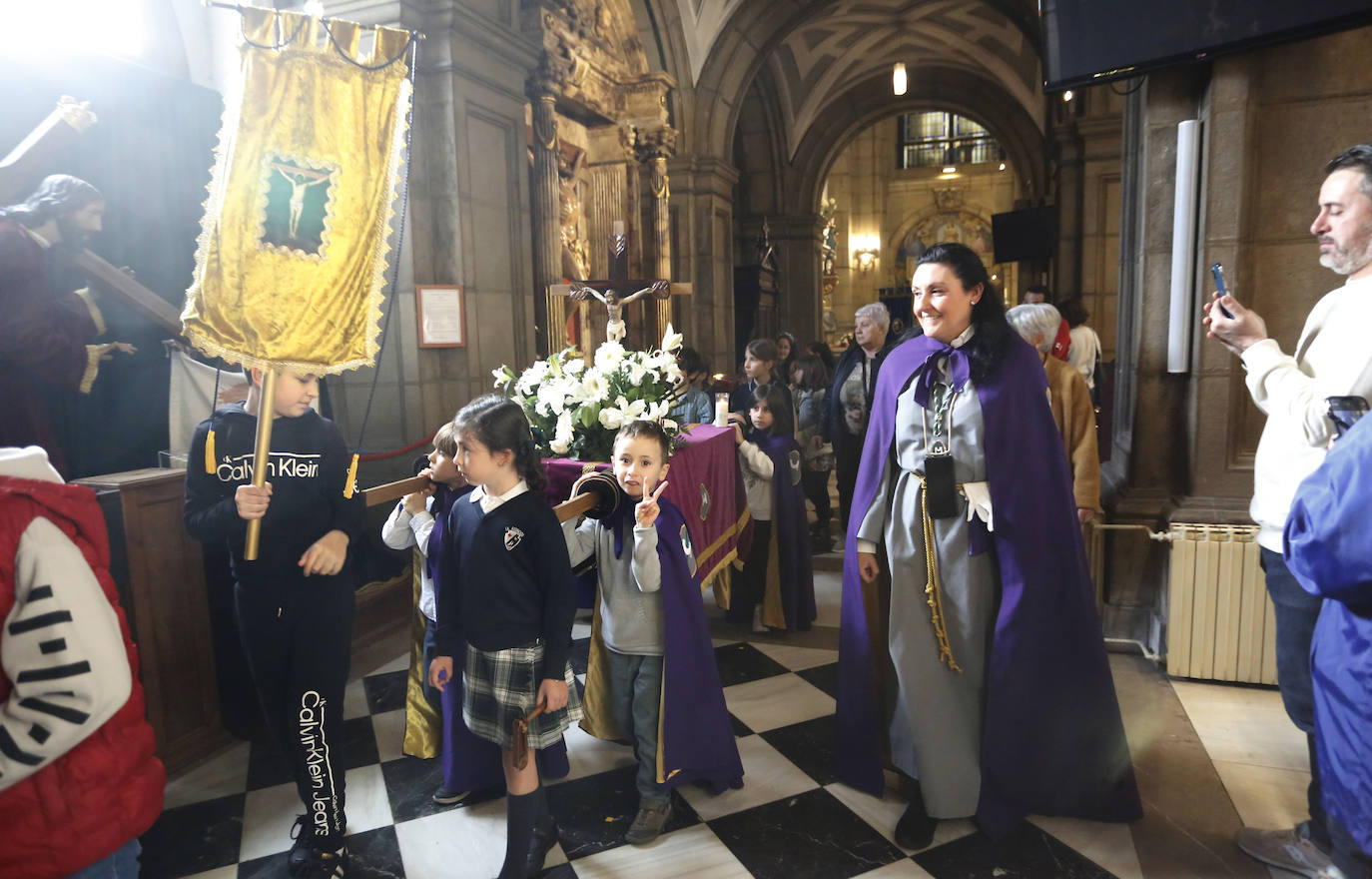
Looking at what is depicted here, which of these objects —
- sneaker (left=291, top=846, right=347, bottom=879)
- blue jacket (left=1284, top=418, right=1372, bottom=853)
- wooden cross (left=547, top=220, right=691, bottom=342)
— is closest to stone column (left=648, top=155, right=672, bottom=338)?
wooden cross (left=547, top=220, right=691, bottom=342)

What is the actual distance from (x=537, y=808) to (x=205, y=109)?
15.4 ft

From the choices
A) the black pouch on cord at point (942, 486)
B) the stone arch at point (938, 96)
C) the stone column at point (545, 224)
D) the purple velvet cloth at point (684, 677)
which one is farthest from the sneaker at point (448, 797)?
the stone arch at point (938, 96)

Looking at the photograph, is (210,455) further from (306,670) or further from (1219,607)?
(1219,607)

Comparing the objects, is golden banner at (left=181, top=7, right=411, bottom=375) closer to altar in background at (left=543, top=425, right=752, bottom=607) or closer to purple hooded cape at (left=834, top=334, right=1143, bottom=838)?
altar in background at (left=543, top=425, right=752, bottom=607)

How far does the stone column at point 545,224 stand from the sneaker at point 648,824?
449cm

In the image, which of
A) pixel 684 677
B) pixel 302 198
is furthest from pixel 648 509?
pixel 302 198

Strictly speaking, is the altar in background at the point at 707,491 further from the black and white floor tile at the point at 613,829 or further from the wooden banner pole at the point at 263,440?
the wooden banner pole at the point at 263,440

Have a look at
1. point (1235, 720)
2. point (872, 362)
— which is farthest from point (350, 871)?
point (872, 362)

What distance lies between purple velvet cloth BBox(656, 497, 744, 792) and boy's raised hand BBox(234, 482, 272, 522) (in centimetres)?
112

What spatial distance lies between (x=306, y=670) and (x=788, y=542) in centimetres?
267

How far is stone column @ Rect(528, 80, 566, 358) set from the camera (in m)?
6.53

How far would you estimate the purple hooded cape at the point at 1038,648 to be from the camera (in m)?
2.41

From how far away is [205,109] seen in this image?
4.83 m

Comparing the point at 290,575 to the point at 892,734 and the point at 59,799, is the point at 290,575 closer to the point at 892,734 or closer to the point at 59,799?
the point at 59,799
